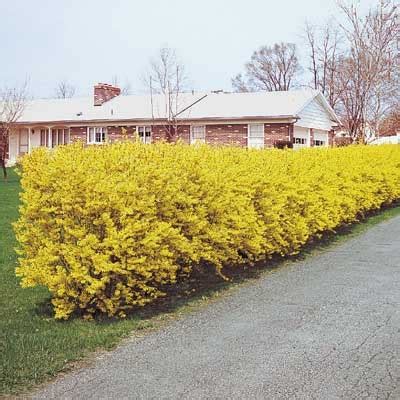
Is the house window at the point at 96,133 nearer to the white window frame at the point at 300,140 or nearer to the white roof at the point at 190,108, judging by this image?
the white roof at the point at 190,108

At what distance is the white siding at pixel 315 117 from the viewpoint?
31553 millimetres

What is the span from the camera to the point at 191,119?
31.3m

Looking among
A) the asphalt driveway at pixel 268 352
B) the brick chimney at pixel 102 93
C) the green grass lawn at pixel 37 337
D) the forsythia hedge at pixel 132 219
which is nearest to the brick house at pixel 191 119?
the brick chimney at pixel 102 93

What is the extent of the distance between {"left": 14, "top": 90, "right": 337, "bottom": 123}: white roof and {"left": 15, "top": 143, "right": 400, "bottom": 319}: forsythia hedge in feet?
72.5

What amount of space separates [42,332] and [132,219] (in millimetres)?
1259

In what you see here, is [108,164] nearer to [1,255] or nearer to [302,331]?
[302,331]

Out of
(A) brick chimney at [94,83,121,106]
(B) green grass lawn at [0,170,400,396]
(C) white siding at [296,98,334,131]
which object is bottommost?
(B) green grass lawn at [0,170,400,396]

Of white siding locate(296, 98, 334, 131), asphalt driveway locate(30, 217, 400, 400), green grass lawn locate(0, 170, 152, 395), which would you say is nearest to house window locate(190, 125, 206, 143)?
white siding locate(296, 98, 334, 131)

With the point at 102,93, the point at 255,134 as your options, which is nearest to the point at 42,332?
the point at 255,134

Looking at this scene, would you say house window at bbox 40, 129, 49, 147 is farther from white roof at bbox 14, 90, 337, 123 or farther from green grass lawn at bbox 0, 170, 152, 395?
green grass lawn at bbox 0, 170, 152, 395

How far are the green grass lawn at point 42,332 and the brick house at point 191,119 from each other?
21.6 metres

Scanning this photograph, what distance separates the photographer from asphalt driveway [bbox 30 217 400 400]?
13.7 ft

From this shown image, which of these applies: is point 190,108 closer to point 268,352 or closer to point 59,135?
point 59,135

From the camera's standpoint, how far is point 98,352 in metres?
4.96
